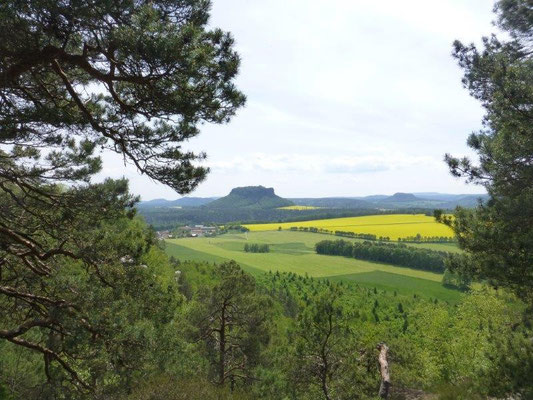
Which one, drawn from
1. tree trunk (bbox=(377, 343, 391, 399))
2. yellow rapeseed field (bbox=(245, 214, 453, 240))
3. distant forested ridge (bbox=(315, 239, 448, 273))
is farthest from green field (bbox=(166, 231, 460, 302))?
tree trunk (bbox=(377, 343, 391, 399))

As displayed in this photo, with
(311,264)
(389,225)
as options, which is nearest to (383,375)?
(311,264)

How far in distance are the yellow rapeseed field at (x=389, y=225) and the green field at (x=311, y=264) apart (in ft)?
41.7

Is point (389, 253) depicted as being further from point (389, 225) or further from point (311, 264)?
point (389, 225)

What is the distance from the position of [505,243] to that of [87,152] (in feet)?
27.1

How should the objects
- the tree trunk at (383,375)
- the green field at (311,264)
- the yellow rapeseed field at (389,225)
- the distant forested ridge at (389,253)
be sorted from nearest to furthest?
the tree trunk at (383,375) → the green field at (311,264) → the distant forested ridge at (389,253) → the yellow rapeseed field at (389,225)

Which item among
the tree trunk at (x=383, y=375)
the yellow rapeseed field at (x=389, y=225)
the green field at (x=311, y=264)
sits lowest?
the green field at (x=311, y=264)

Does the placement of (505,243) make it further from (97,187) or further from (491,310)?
(491,310)

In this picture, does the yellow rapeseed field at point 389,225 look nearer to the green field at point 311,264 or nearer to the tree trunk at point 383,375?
the green field at point 311,264

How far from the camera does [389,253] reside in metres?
78.8

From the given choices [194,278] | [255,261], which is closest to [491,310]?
[194,278]

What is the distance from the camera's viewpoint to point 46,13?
14.2ft

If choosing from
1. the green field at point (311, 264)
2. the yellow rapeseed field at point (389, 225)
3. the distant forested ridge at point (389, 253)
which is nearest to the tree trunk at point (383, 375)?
the green field at point (311, 264)

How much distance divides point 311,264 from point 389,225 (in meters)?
49.6

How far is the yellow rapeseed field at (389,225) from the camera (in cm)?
10131
